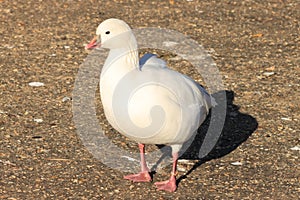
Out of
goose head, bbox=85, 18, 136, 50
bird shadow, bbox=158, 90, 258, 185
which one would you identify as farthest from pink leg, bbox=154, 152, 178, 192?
goose head, bbox=85, 18, 136, 50

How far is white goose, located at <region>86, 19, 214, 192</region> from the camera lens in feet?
18.0

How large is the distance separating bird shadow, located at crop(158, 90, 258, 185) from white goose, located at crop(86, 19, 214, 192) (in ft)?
2.07

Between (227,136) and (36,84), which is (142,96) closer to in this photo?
(227,136)

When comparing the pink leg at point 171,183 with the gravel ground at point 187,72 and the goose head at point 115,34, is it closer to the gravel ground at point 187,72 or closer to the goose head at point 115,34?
the gravel ground at point 187,72

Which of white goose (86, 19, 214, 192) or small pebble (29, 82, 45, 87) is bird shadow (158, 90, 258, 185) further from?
small pebble (29, 82, 45, 87)

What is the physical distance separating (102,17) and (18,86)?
2.48 m

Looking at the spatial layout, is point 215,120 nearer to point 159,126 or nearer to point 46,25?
point 159,126

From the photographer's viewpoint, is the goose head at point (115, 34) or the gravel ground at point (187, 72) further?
the gravel ground at point (187, 72)

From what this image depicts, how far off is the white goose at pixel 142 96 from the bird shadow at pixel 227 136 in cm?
63

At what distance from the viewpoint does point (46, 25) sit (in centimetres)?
984

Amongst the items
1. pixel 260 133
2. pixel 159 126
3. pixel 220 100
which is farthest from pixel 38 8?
pixel 159 126

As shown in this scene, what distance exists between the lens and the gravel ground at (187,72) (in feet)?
20.0

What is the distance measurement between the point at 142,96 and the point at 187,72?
10.1 feet

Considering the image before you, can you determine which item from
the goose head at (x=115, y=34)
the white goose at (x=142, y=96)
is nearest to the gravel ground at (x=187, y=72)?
the white goose at (x=142, y=96)
